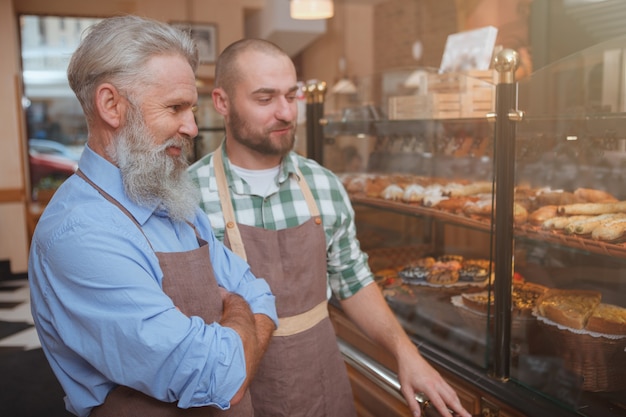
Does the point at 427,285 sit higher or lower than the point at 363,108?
lower

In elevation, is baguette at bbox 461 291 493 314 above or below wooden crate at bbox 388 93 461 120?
A: below

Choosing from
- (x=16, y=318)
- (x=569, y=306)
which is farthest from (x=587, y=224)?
(x=16, y=318)

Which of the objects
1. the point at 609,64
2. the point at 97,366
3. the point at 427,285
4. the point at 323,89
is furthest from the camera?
the point at 323,89

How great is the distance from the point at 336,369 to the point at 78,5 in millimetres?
7588

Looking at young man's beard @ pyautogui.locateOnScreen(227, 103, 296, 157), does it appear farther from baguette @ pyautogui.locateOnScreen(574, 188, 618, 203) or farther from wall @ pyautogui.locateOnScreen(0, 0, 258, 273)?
wall @ pyautogui.locateOnScreen(0, 0, 258, 273)

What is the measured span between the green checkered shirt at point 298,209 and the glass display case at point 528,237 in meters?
0.43

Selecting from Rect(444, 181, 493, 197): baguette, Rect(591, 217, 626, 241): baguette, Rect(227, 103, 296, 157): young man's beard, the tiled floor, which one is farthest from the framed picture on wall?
Result: Rect(591, 217, 626, 241): baguette

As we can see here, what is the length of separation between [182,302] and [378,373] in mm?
942

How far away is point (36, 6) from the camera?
25.7 ft

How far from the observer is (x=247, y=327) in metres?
1.25

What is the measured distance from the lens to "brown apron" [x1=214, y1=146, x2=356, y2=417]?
1.77m

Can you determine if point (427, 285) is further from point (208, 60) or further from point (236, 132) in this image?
point (208, 60)

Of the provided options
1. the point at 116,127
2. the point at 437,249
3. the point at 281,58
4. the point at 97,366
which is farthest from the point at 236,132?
the point at 437,249

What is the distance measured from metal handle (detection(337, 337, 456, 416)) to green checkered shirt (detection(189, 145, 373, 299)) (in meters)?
0.29
